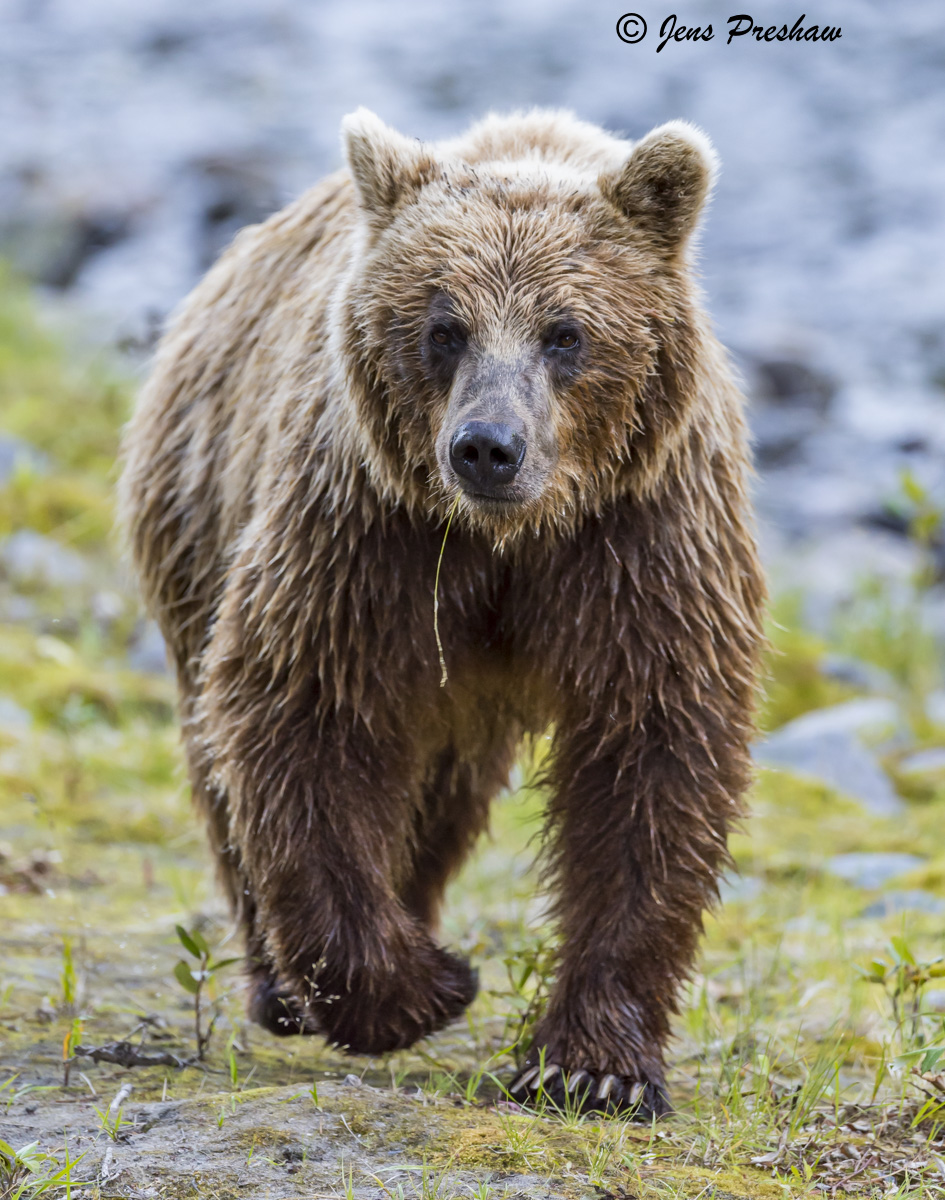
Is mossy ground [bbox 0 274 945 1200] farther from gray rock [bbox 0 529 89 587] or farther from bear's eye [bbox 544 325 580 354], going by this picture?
bear's eye [bbox 544 325 580 354]

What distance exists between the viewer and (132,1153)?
287 centimetres

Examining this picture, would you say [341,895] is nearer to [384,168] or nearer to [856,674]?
[384,168]

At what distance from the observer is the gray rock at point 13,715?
6.31 meters

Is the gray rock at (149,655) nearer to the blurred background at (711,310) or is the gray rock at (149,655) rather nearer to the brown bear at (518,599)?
the blurred background at (711,310)

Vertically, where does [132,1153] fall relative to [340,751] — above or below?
below

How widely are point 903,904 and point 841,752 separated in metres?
1.71

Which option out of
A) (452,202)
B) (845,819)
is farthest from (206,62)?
(452,202)

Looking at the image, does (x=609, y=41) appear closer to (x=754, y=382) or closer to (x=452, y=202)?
(x=754, y=382)

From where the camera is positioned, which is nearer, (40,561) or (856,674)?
(40,561)

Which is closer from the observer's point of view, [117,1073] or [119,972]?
[117,1073]

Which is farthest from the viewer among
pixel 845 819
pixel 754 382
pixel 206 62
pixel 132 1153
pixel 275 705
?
pixel 206 62

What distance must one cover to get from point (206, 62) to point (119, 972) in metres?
17.5

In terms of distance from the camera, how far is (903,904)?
5.37 metres

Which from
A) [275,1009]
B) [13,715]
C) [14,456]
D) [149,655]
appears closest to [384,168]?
[275,1009]
